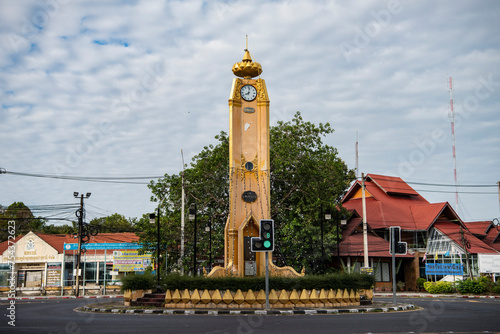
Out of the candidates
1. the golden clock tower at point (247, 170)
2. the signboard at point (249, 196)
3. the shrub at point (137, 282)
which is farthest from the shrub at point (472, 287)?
the shrub at point (137, 282)

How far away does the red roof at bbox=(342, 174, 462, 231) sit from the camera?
4900 centimetres

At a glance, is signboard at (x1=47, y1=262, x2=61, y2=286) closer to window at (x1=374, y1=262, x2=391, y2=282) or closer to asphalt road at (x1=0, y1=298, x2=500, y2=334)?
window at (x1=374, y1=262, x2=391, y2=282)

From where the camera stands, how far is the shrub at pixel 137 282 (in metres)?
24.7

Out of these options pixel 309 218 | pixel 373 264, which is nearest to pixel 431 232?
pixel 373 264

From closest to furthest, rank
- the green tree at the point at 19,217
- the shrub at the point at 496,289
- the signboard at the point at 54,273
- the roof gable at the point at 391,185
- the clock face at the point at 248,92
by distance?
the clock face at the point at 248,92
the shrub at the point at 496,289
the signboard at the point at 54,273
the roof gable at the point at 391,185
the green tree at the point at 19,217

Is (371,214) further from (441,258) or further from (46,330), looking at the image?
(46,330)

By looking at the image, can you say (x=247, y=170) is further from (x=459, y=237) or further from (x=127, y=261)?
(x=459, y=237)

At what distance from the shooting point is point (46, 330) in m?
13.9

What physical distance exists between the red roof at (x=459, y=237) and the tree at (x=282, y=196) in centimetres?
1260

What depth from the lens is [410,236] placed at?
50.0m

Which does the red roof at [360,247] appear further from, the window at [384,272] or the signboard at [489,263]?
the signboard at [489,263]

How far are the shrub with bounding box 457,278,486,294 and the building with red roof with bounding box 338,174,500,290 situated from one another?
3689 millimetres

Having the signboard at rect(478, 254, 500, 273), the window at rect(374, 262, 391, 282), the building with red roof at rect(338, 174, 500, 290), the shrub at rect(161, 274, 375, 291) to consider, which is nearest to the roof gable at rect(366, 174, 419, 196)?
the building with red roof at rect(338, 174, 500, 290)

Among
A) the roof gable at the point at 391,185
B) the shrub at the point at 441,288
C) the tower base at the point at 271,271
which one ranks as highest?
the roof gable at the point at 391,185
